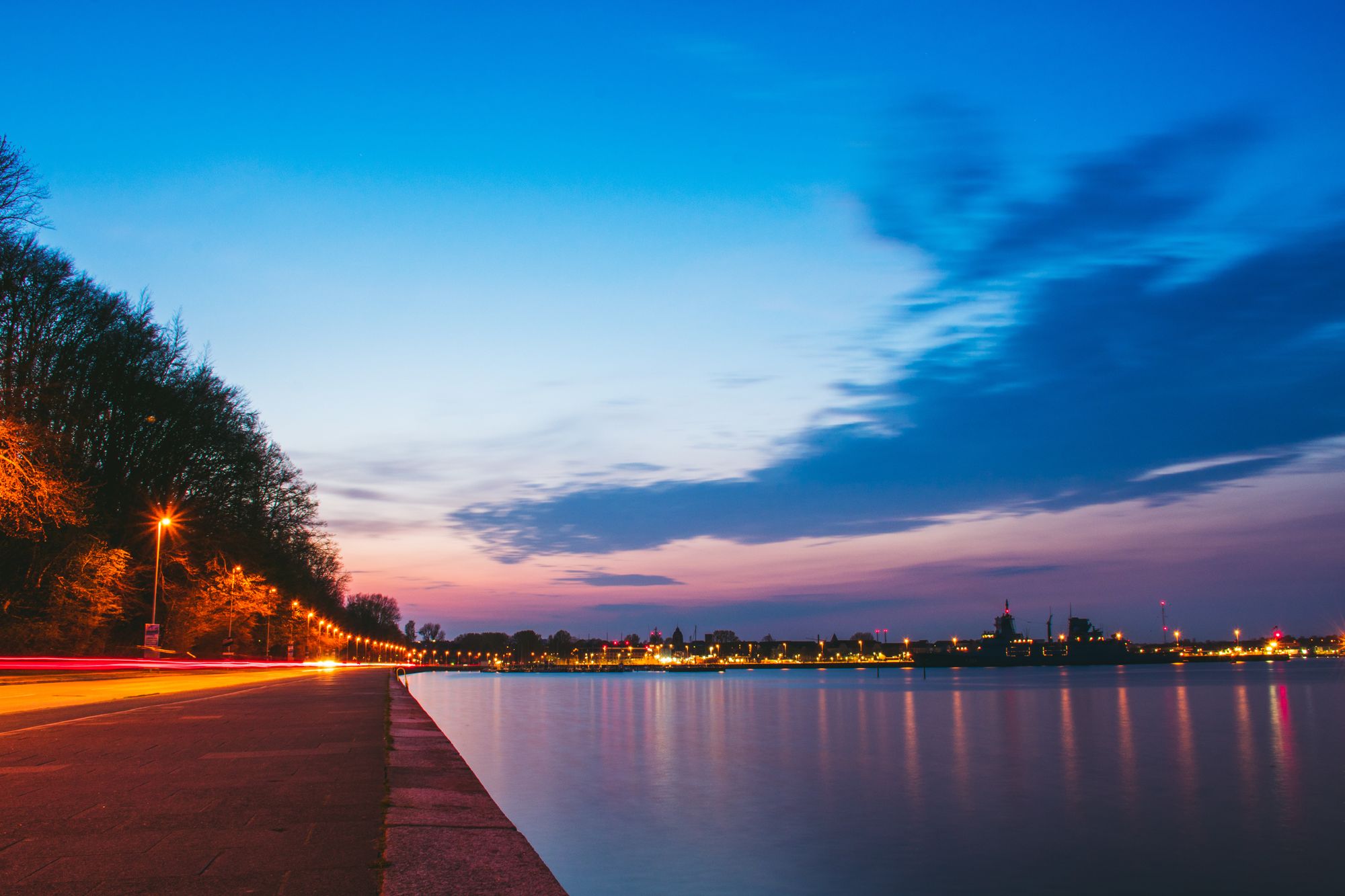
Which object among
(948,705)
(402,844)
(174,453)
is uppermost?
(174,453)

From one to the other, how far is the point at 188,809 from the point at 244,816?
676 millimetres

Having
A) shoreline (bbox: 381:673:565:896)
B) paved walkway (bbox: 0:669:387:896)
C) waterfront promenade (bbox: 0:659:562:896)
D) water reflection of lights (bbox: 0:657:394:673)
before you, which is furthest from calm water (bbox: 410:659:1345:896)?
water reflection of lights (bbox: 0:657:394:673)

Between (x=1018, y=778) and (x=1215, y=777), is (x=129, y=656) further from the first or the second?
(x=1215, y=777)

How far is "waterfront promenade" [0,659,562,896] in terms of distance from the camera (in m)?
6.30

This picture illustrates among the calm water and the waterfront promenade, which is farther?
the calm water

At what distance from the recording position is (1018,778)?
3066 centimetres

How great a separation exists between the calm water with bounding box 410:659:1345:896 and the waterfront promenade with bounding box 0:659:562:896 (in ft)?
17.2

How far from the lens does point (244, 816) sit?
8.26 metres

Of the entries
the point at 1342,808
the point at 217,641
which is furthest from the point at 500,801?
the point at 217,641

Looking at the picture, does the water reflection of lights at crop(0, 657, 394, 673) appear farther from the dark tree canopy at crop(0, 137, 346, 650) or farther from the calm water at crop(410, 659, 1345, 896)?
the calm water at crop(410, 659, 1345, 896)

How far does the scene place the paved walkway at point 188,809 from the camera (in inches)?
246

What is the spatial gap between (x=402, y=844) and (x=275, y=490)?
75.8 m

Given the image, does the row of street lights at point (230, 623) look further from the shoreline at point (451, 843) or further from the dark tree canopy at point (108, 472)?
the shoreline at point (451, 843)

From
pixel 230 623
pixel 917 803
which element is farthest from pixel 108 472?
pixel 917 803
